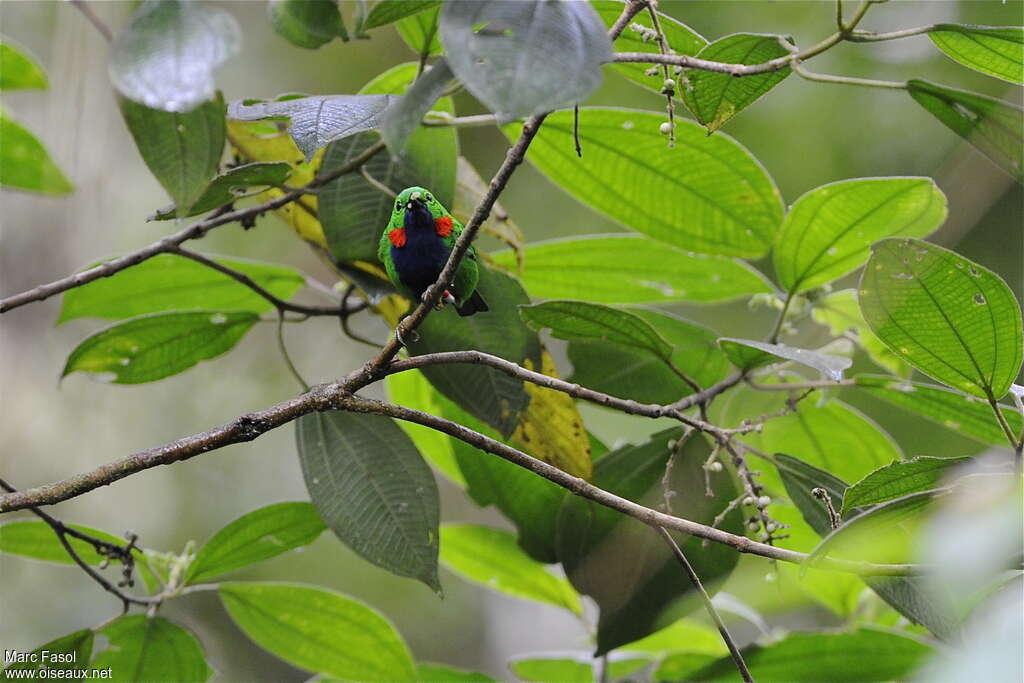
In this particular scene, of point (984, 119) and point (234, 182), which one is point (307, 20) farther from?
point (984, 119)

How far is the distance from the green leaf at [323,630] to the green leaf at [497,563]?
0.27m

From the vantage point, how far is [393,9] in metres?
1.39

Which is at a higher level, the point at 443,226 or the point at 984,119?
the point at 984,119

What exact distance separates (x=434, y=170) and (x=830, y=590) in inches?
50.4

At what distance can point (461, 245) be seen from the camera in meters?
1.19

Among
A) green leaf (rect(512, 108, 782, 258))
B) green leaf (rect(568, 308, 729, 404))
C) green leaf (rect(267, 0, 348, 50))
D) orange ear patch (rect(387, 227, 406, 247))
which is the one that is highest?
green leaf (rect(267, 0, 348, 50))

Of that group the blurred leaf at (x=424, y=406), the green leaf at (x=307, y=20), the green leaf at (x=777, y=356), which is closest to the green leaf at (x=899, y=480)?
the green leaf at (x=777, y=356)

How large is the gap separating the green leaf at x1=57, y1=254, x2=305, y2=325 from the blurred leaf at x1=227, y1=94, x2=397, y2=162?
1.87 ft

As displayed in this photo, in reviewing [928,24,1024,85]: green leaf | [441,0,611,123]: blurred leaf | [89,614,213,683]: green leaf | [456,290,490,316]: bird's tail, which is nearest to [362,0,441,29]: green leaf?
[441,0,611,123]: blurred leaf

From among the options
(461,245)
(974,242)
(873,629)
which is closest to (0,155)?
(461,245)

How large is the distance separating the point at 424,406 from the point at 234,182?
0.72 meters

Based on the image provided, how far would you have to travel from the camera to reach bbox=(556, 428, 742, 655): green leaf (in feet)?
5.45

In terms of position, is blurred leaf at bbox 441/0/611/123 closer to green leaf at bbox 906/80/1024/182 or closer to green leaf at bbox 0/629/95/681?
green leaf at bbox 906/80/1024/182

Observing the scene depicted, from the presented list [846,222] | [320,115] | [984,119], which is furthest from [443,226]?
[984,119]
